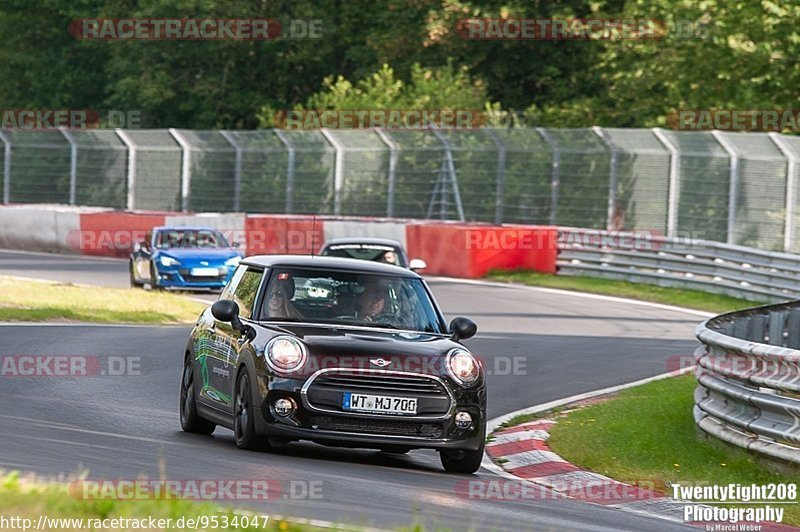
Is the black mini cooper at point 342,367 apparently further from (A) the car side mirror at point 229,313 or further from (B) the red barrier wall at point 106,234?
(B) the red barrier wall at point 106,234

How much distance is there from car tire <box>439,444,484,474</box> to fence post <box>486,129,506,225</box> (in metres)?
25.1

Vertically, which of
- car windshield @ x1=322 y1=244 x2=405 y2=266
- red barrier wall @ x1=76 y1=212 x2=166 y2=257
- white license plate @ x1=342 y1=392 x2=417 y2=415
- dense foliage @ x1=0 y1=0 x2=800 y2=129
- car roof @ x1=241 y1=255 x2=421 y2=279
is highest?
dense foliage @ x1=0 y1=0 x2=800 y2=129

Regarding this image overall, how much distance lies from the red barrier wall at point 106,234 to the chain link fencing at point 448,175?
3.21 metres

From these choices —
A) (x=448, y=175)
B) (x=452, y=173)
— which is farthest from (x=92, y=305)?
(x=448, y=175)

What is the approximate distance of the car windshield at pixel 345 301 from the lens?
39.3ft

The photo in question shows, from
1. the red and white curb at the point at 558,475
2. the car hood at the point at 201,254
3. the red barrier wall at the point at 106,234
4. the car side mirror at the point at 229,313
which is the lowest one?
the red barrier wall at the point at 106,234

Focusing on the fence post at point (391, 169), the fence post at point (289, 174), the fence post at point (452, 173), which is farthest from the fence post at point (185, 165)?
the fence post at point (452, 173)

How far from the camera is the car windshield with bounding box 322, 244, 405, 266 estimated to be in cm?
2277

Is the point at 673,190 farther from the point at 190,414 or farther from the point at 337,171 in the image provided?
the point at 190,414

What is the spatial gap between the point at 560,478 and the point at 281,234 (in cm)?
2615

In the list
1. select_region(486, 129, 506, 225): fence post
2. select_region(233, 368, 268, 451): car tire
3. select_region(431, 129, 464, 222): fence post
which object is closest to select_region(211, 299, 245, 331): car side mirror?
select_region(233, 368, 268, 451): car tire

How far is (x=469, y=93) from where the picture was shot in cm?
5031

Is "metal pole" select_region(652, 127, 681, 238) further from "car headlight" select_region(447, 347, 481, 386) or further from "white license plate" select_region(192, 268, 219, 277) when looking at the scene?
"car headlight" select_region(447, 347, 481, 386)

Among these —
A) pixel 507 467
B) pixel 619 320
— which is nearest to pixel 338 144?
pixel 619 320
